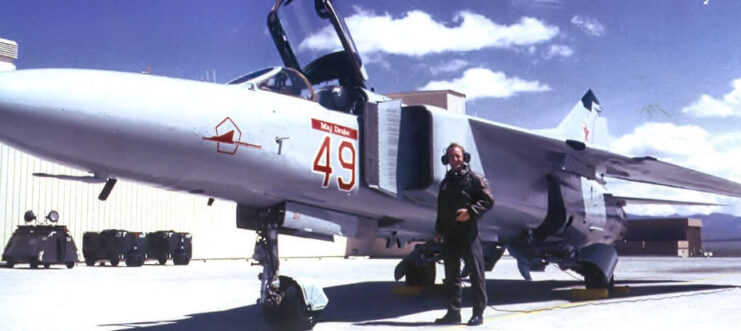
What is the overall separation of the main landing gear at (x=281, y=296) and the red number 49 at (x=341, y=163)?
0.60m

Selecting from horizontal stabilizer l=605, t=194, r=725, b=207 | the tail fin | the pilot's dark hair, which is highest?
the tail fin

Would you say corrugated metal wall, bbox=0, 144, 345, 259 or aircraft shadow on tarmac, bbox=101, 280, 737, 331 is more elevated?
corrugated metal wall, bbox=0, 144, 345, 259

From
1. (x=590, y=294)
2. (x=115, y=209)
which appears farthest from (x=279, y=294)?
(x=115, y=209)

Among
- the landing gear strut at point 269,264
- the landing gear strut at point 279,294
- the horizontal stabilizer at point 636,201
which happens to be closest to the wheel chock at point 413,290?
the horizontal stabilizer at point 636,201

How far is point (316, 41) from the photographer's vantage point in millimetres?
7090

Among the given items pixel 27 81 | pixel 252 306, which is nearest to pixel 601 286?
pixel 252 306

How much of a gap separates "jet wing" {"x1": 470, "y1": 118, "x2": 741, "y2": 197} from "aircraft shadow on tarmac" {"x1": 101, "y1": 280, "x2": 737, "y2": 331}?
1623mm

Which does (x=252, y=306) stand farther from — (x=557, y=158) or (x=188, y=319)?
(x=557, y=158)


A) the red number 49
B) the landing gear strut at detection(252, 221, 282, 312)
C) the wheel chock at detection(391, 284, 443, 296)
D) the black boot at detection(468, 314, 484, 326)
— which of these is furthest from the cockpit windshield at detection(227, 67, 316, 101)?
the wheel chock at detection(391, 284, 443, 296)

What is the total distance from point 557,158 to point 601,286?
5.88ft

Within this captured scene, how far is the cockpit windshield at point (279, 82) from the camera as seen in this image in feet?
19.0

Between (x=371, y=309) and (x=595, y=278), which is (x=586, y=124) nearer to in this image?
(x=595, y=278)

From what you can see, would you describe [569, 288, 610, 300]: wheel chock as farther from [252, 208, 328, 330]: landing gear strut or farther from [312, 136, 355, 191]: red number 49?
[252, 208, 328, 330]: landing gear strut

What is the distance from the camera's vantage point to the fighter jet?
4.45 m
